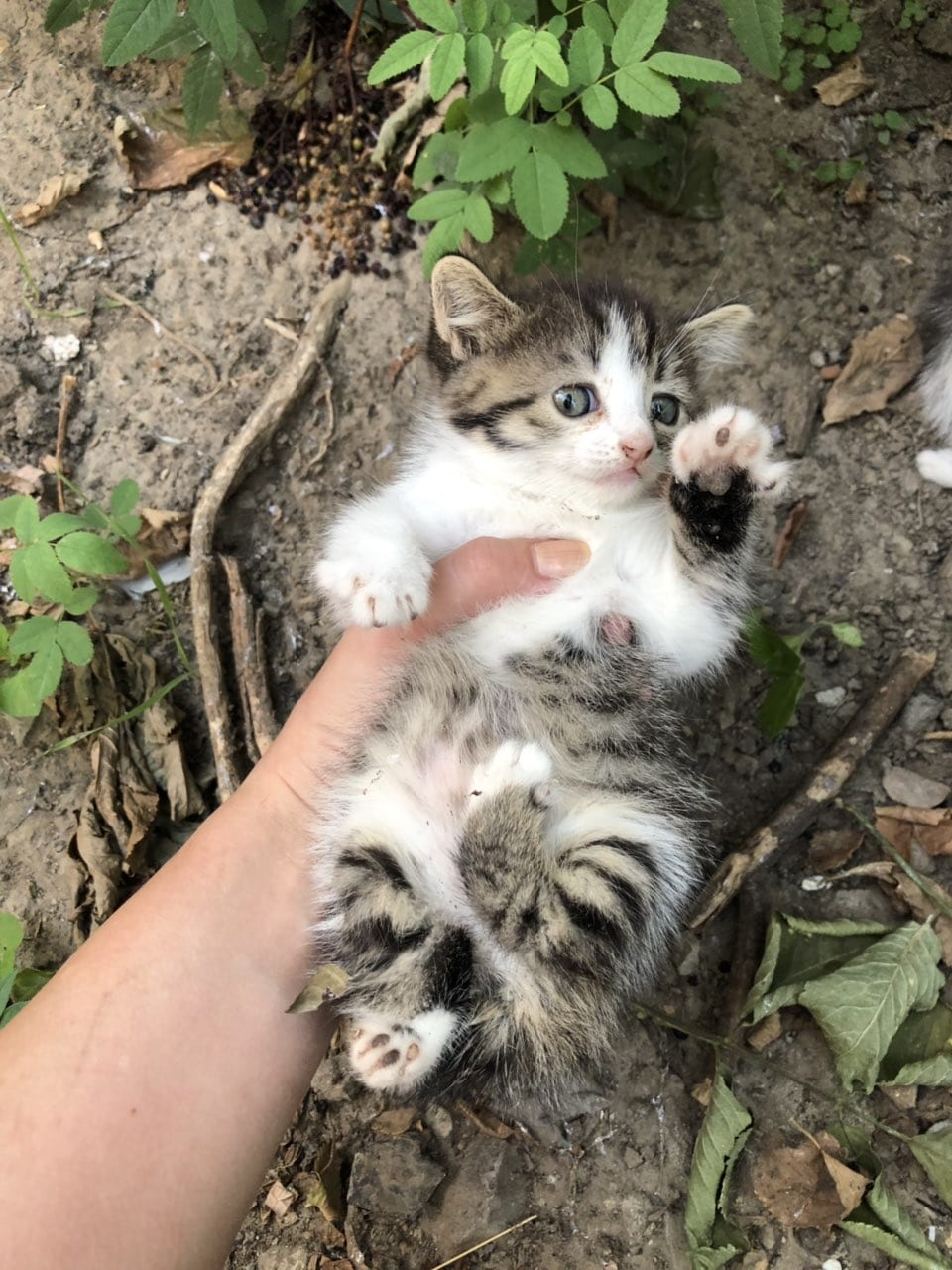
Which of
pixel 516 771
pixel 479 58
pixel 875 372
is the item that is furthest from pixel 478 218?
pixel 875 372

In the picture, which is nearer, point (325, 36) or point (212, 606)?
point (212, 606)

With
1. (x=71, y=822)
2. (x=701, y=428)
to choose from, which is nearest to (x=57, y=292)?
(x=71, y=822)

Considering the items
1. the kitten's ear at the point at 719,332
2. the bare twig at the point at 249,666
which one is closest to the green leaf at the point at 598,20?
the kitten's ear at the point at 719,332

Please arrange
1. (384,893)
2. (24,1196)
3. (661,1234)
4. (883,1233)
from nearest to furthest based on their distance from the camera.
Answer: (24,1196)
(384,893)
(883,1233)
(661,1234)

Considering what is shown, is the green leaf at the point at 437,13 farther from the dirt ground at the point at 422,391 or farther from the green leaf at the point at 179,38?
the dirt ground at the point at 422,391

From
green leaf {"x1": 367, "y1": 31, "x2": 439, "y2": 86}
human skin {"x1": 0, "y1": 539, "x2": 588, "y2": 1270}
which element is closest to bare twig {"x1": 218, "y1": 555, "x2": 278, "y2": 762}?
human skin {"x1": 0, "y1": 539, "x2": 588, "y2": 1270}

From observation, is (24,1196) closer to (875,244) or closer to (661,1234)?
(661,1234)

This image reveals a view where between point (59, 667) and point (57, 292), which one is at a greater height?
point (57, 292)
